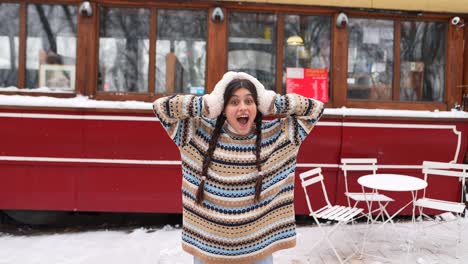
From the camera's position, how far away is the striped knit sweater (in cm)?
202

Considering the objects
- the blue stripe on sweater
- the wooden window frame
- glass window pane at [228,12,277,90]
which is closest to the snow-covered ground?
the wooden window frame

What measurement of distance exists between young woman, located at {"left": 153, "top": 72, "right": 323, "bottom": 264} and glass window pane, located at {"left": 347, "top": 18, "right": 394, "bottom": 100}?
374cm

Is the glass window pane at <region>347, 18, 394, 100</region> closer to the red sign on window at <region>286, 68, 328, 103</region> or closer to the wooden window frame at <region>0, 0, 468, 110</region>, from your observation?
the wooden window frame at <region>0, 0, 468, 110</region>

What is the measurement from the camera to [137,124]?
5172mm

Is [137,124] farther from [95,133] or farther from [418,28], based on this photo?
[418,28]

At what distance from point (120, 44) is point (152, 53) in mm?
412

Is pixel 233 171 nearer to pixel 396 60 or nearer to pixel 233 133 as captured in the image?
pixel 233 133

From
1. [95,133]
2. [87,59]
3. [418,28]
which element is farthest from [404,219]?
[87,59]

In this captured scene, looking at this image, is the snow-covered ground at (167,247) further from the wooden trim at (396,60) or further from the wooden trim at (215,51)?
the wooden trim at (215,51)

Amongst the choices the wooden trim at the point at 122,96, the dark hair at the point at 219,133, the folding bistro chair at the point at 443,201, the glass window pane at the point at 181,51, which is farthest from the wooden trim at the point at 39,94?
the folding bistro chair at the point at 443,201

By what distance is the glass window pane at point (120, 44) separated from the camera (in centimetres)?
540

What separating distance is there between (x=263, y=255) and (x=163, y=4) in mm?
4061

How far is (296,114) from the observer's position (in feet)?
7.32

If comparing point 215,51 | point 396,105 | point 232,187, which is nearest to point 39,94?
point 215,51
